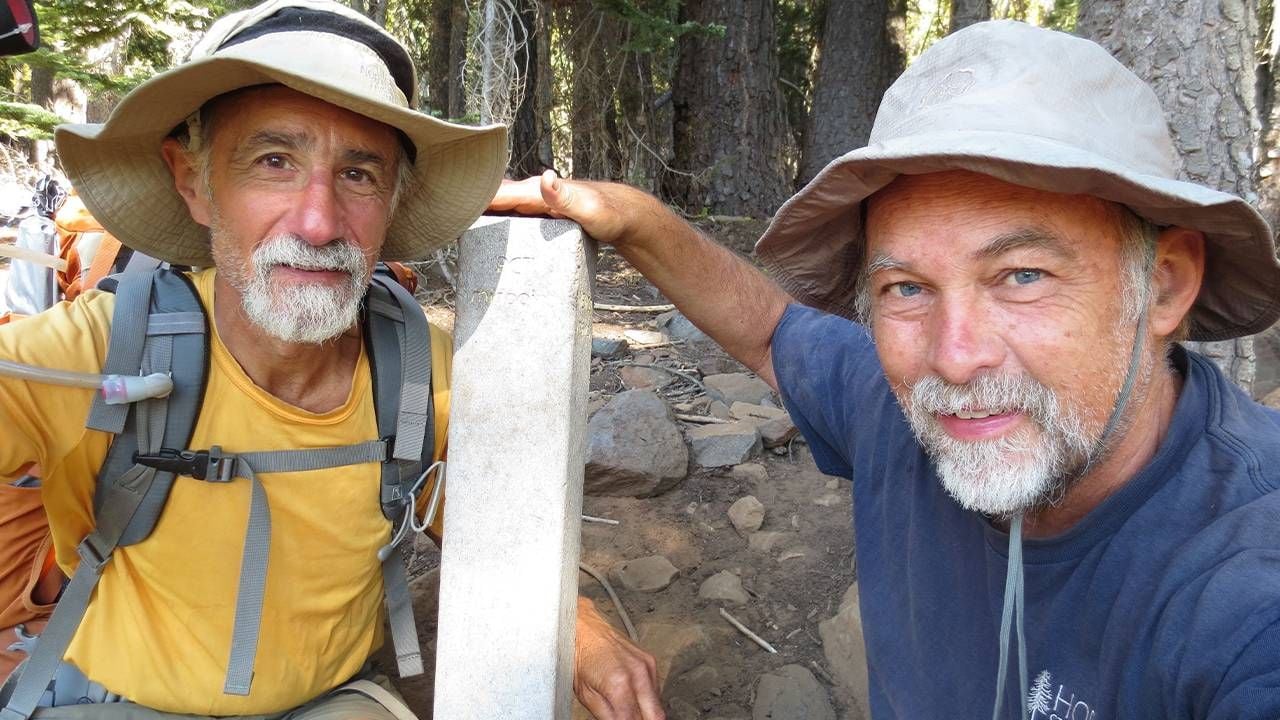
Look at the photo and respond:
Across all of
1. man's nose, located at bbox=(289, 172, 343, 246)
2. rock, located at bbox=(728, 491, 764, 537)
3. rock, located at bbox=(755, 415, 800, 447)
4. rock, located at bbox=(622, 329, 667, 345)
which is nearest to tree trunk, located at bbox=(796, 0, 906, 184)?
rock, located at bbox=(622, 329, 667, 345)

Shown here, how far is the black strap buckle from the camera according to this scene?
79.3 inches

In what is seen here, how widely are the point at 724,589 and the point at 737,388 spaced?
68.8 inches

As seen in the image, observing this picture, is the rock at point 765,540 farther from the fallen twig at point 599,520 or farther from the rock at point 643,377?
the rock at point 643,377

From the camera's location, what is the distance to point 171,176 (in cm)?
228

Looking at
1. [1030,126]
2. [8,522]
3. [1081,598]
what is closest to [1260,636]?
[1081,598]

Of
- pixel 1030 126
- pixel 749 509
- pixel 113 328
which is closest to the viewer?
pixel 1030 126

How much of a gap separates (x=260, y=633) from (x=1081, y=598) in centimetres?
197

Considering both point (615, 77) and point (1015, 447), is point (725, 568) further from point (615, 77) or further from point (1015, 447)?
point (615, 77)

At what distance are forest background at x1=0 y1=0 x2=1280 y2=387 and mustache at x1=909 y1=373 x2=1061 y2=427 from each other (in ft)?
13.2

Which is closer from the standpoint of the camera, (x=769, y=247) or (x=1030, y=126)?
(x=1030, y=126)

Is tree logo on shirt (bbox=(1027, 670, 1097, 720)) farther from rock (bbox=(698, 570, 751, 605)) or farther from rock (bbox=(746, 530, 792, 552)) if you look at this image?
rock (bbox=(746, 530, 792, 552))

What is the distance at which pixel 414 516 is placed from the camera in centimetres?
227

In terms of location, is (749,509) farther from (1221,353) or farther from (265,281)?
(265,281)

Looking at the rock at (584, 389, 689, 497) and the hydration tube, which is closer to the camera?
the hydration tube
